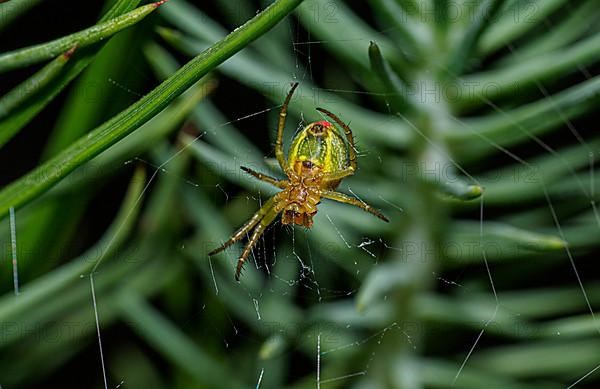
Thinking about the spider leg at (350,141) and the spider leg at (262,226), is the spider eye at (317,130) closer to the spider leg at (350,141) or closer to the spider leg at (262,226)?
the spider leg at (350,141)

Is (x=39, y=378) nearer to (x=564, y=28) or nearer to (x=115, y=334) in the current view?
(x=115, y=334)

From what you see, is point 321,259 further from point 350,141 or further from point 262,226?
point 350,141

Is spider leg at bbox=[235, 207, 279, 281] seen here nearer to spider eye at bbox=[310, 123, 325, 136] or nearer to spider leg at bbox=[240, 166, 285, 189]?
spider leg at bbox=[240, 166, 285, 189]

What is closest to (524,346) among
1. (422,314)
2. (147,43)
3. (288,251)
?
(422,314)

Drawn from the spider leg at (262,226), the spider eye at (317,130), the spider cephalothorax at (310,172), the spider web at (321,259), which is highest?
the spider eye at (317,130)

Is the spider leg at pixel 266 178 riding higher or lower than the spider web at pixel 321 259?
higher

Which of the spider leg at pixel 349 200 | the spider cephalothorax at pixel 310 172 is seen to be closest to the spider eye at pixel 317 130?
the spider cephalothorax at pixel 310 172

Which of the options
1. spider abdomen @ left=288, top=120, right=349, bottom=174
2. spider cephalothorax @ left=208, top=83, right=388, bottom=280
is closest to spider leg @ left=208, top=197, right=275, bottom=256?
spider cephalothorax @ left=208, top=83, right=388, bottom=280
